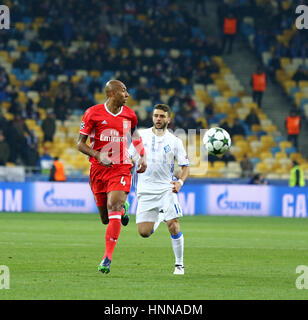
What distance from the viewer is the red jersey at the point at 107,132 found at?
34.2 feet

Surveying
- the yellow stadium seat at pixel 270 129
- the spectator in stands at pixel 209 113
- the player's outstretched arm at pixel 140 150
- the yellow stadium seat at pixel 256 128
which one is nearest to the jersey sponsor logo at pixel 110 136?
the player's outstretched arm at pixel 140 150

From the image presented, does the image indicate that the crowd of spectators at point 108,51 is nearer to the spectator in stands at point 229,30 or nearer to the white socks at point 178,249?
the spectator in stands at point 229,30

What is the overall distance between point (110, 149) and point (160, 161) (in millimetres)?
959

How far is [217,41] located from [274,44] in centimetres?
252

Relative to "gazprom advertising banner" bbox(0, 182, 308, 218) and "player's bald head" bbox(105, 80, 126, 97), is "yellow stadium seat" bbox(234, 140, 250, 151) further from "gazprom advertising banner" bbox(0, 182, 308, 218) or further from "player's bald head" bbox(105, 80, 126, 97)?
"player's bald head" bbox(105, 80, 126, 97)

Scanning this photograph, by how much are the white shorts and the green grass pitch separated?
689mm

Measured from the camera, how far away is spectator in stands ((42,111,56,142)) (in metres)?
28.6

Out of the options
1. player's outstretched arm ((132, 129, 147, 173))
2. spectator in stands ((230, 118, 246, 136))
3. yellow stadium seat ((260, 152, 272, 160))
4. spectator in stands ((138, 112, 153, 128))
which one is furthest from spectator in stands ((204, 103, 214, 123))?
player's outstretched arm ((132, 129, 147, 173))

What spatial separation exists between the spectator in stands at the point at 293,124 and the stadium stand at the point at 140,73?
0.75 metres

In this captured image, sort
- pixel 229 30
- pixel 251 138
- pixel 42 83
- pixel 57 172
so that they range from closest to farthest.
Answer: pixel 57 172, pixel 42 83, pixel 251 138, pixel 229 30

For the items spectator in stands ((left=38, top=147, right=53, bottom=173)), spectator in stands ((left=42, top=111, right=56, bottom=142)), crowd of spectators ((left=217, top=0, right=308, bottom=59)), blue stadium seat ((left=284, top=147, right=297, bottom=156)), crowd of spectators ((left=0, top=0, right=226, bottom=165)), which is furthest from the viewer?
crowd of spectators ((left=217, top=0, right=308, bottom=59))

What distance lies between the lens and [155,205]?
1109cm

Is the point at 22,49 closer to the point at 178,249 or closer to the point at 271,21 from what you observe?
the point at 271,21

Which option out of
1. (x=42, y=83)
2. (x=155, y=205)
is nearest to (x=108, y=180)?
(x=155, y=205)
